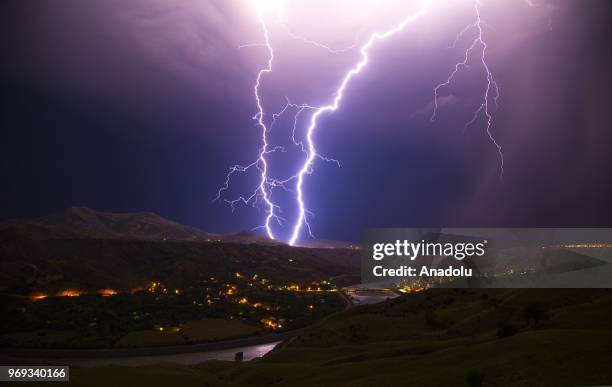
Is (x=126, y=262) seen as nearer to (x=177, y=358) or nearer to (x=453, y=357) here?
(x=177, y=358)

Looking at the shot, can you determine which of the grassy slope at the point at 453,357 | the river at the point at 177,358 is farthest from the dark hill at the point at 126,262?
the grassy slope at the point at 453,357

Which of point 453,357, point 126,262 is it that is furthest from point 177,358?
point 126,262

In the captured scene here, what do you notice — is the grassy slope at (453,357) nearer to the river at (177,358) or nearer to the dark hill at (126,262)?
the river at (177,358)

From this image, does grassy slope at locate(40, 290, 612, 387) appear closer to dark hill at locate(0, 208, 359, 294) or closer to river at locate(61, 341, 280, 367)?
river at locate(61, 341, 280, 367)

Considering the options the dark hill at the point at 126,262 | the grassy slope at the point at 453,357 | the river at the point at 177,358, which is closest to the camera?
the grassy slope at the point at 453,357

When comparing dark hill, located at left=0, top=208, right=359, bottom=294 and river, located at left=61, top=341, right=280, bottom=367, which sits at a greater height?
dark hill, located at left=0, top=208, right=359, bottom=294

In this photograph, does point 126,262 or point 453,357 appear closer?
point 453,357

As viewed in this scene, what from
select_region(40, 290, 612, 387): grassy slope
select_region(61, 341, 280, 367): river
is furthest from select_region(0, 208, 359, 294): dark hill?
select_region(40, 290, 612, 387): grassy slope

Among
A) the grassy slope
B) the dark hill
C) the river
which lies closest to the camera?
the grassy slope

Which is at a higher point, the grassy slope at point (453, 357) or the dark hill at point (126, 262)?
the dark hill at point (126, 262)
